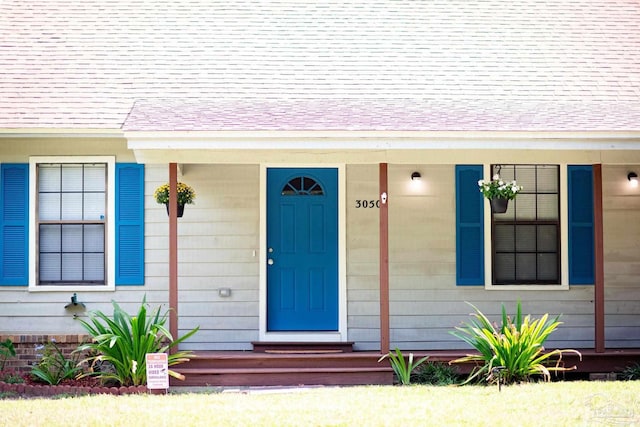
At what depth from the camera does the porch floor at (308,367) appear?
10734 mm

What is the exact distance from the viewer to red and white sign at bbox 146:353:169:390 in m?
9.95

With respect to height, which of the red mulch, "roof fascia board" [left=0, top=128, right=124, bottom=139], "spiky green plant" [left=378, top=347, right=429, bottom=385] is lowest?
the red mulch

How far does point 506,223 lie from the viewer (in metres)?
12.4

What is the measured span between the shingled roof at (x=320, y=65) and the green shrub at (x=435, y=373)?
263 cm

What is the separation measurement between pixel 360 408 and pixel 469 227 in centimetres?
404

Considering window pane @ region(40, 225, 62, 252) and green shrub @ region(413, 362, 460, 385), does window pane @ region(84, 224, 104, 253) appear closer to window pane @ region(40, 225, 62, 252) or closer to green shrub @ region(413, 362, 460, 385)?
window pane @ region(40, 225, 62, 252)

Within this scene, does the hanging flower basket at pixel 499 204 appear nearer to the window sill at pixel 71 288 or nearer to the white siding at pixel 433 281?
the white siding at pixel 433 281

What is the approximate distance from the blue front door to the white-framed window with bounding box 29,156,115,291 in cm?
209

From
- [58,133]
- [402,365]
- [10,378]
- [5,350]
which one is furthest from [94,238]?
[402,365]

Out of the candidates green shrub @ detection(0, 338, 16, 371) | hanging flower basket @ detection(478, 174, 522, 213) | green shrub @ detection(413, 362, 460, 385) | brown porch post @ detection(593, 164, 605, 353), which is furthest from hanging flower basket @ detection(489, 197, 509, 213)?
green shrub @ detection(0, 338, 16, 371)

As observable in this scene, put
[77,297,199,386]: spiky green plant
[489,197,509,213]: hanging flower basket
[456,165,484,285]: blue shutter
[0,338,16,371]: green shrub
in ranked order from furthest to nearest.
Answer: [456,165,484,285]: blue shutter < [489,197,509,213]: hanging flower basket < [0,338,16,371]: green shrub < [77,297,199,386]: spiky green plant

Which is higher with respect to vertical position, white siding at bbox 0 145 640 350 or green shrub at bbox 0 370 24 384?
white siding at bbox 0 145 640 350

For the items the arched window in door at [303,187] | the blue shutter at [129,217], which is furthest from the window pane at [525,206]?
the blue shutter at [129,217]

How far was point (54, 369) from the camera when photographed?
35.6 feet
